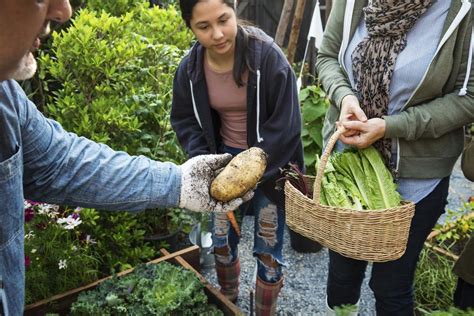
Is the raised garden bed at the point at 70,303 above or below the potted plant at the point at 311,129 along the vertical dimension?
below

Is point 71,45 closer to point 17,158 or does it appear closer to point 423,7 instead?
point 17,158

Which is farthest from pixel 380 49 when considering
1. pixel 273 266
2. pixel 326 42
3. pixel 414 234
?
pixel 273 266

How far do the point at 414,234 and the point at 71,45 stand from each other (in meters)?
2.41

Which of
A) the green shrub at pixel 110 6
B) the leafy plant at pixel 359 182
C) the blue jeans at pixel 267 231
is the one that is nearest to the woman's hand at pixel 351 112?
the leafy plant at pixel 359 182

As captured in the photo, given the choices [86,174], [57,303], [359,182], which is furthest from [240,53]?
[57,303]

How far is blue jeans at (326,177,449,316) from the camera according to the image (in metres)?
2.04

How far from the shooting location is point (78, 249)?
8.73ft

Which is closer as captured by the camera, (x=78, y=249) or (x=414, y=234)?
(x=414, y=234)

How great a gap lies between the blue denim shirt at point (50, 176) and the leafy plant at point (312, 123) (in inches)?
76.5

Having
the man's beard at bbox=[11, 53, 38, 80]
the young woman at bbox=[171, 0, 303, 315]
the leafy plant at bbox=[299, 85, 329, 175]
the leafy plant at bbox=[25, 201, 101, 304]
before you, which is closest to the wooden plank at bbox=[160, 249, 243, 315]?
the young woman at bbox=[171, 0, 303, 315]

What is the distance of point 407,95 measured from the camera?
195 centimetres

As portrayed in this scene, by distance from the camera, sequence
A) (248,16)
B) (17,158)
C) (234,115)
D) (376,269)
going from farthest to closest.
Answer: (248,16) < (234,115) < (376,269) < (17,158)

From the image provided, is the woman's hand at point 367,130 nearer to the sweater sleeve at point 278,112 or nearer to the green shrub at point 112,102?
the sweater sleeve at point 278,112

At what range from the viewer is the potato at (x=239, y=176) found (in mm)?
1851
